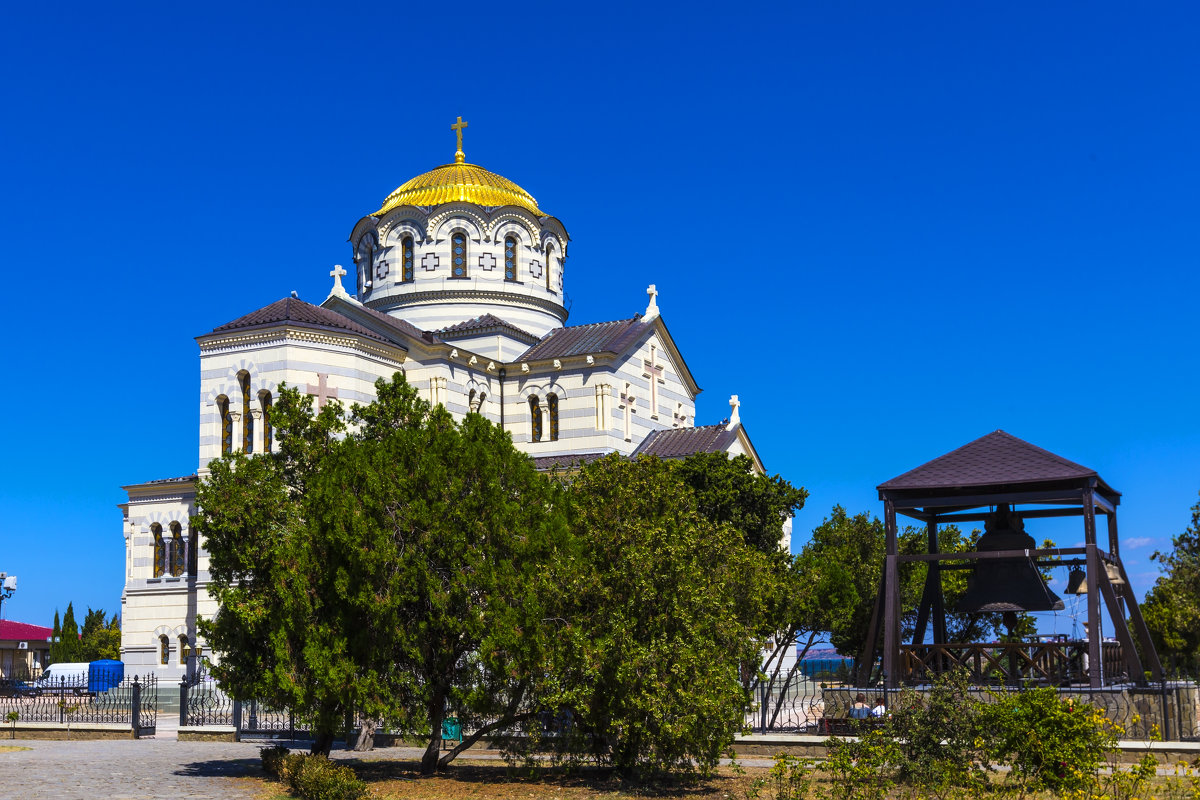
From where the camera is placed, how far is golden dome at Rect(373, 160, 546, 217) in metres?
45.1

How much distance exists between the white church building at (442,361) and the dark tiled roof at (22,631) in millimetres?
38904

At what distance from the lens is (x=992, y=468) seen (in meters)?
20.9

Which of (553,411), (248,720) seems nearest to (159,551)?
(553,411)

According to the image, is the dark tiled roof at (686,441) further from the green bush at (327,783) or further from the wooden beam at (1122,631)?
the green bush at (327,783)

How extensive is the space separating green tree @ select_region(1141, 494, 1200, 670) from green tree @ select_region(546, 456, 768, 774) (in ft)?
90.4

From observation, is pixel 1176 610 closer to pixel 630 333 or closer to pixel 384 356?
pixel 630 333

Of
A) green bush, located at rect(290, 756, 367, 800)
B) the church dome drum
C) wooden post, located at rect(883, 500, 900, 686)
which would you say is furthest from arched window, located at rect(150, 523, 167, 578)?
wooden post, located at rect(883, 500, 900, 686)

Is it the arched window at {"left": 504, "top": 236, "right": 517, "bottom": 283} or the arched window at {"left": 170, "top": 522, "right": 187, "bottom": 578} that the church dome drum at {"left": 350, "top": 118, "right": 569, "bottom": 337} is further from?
the arched window at {"left": 170, "top": 522, "right": 187, "bottom": 578}

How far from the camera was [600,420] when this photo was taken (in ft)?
131

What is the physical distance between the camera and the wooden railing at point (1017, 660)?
20156 millimetres

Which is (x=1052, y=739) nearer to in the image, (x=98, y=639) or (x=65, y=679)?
(x=65, y=679)

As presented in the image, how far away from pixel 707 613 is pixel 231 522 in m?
7.87

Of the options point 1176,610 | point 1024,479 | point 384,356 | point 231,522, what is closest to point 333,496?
point 231,522

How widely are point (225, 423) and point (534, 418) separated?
10.1 meters
